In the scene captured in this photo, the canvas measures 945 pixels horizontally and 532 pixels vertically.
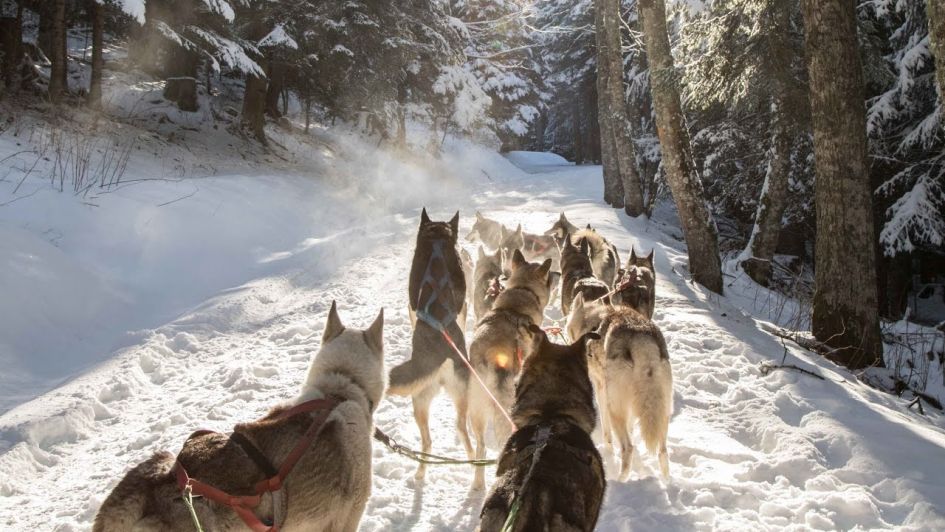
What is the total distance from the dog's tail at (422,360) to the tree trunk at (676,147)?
6.87 metres

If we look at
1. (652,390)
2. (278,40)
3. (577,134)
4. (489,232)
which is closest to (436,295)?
(652,390)

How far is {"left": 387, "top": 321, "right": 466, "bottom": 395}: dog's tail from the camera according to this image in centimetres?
408

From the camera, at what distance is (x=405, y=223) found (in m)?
15.5

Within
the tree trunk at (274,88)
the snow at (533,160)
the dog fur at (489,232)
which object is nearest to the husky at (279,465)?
the dog fur at (489,232)

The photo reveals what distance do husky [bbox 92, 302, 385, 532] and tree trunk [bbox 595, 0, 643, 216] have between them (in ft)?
A: 48.4

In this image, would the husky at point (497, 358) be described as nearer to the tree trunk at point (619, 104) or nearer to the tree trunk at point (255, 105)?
the tree trunk at point (619, 104)

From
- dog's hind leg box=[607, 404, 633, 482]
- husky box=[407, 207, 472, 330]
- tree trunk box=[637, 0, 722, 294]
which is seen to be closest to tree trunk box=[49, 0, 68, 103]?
husky box=[407, 207, 472, 330]

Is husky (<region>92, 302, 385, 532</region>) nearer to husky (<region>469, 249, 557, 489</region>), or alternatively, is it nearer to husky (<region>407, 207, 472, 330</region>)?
husky (<region>469, 249, 557, 489</region>)

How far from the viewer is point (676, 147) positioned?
10070mm

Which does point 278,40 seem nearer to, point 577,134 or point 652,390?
point 652,390

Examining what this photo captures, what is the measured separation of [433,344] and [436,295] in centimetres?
61

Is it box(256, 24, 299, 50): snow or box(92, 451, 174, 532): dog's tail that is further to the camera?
box(256, 24, 299, 50): snow

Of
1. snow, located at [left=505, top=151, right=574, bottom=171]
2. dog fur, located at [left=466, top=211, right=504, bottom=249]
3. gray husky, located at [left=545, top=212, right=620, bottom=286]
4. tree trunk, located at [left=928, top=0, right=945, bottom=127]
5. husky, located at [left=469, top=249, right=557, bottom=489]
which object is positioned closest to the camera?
tree trunk, located at [left=928, top=0, right=945, bottom=127]

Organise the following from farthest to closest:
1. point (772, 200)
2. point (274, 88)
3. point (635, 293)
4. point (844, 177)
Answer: point (274, 88) → point (772, 200) → point (844, 177) → point (635, 293)
